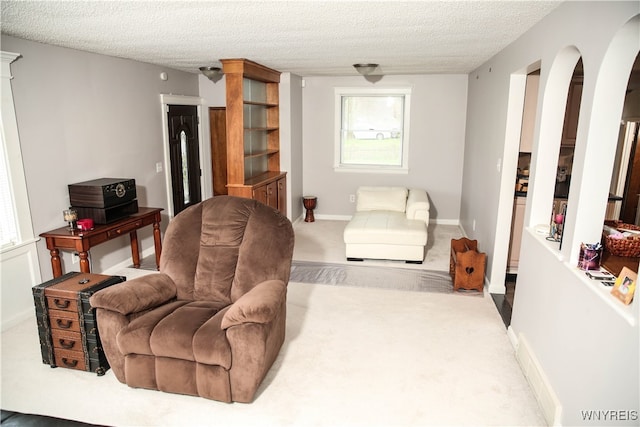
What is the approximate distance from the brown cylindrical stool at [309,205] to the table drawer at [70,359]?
436 centimetres

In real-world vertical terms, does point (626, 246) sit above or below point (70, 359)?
above

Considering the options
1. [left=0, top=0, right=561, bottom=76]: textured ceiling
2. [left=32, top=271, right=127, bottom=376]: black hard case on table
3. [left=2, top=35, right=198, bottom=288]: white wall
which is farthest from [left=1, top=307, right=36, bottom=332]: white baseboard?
[left=0, top=0, right=561, bottom=76]: textured ceiling

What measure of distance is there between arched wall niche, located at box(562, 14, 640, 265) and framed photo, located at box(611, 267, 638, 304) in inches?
15.9

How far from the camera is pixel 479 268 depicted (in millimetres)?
3961

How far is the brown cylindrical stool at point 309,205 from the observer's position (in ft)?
22.1

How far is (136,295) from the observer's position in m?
2.58

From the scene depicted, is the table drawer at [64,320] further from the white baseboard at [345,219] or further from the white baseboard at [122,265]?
the white baseboard at [345,219]

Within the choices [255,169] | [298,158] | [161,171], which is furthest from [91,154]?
[298,158]

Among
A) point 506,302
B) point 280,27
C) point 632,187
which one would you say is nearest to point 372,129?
point 632,187

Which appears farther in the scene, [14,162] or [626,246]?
[14,162]

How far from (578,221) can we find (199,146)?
5.21 m

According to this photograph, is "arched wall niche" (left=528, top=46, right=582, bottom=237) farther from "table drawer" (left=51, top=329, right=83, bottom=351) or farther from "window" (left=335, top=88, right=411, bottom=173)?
"window" (left=335, top=88, right=411, bottom=173)

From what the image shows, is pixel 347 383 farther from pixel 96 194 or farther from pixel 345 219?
pixel 345 219

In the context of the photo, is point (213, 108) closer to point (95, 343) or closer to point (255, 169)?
point (255, 169)
